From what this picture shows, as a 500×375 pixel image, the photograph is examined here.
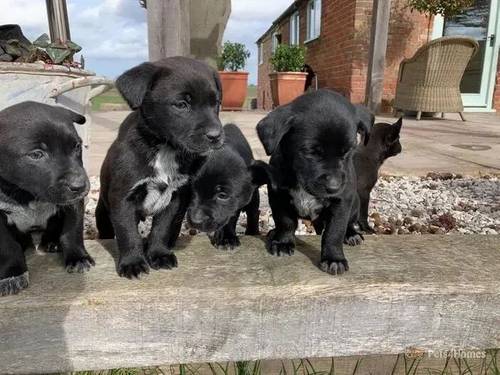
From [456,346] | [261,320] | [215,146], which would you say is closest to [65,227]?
[215,146]

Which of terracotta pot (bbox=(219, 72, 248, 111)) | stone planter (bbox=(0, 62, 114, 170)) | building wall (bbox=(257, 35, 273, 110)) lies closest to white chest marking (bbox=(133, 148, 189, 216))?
stone planter (bbox=(0, 62, 114, 170))

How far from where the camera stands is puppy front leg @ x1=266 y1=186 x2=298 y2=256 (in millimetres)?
2330

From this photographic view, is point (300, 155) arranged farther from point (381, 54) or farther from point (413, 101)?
point (413, 101)

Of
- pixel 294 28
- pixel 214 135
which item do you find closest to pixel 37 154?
pixel 214 135

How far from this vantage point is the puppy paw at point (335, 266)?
6.81 ft

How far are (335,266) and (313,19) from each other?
1632 centimetres

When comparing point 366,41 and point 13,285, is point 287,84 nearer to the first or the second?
point 366,41

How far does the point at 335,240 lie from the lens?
2.17 metres

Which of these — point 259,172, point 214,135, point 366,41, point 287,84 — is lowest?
point 259,172

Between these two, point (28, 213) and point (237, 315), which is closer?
point (237, 315)

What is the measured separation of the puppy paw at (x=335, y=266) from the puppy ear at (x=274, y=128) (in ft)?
1.88

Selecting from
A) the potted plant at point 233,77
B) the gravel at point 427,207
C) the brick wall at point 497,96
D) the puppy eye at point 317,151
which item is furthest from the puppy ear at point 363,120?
the brick wall at point 497,96

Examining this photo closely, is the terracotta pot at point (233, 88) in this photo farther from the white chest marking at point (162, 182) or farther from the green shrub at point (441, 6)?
the white chest marking at point (162, 182)

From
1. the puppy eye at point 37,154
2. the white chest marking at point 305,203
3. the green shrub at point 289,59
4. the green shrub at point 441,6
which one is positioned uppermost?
the green shrub at point 441,6
